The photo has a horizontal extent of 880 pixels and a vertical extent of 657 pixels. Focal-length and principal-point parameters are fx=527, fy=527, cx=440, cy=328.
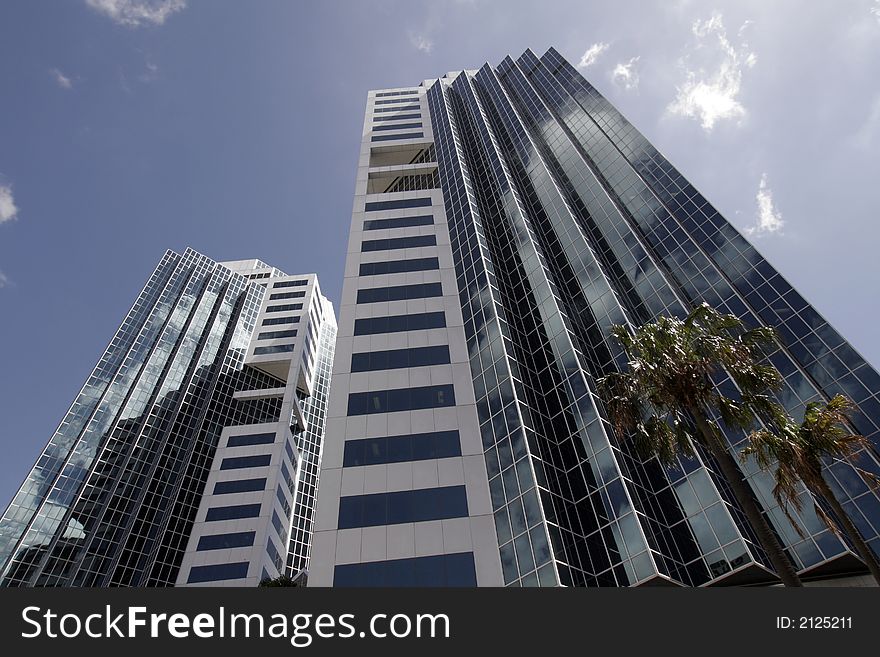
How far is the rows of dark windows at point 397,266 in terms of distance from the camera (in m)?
50.7

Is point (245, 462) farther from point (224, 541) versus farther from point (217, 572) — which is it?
point (217, 572)

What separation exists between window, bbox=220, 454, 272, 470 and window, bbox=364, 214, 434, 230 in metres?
39.8

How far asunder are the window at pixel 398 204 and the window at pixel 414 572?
39078 millimetres

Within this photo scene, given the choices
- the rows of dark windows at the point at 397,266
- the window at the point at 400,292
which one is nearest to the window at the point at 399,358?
the window at the point at 400,292

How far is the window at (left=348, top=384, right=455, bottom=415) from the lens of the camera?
39.2 metres

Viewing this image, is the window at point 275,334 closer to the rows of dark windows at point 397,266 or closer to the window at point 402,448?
the rows of dark windows at point 397,266

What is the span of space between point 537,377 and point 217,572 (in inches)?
1880

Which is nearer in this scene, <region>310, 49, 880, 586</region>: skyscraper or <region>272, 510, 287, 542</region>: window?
<region>310, 49, 880, 586</region>: skyscraper

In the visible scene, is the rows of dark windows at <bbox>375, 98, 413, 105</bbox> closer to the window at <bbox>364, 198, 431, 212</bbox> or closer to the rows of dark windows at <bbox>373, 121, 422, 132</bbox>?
the rows of dark windows at <bbox>373, 121, 422, 132</bbox>

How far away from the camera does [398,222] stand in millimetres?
57094

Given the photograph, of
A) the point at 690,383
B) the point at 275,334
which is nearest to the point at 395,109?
the point at 275,334

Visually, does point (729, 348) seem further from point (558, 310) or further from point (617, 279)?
point (617, 279)

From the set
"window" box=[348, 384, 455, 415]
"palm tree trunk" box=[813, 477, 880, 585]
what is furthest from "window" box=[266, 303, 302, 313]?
"palm tree trunk" box=[813, 477, 880, 585]

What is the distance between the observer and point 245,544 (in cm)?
6619
